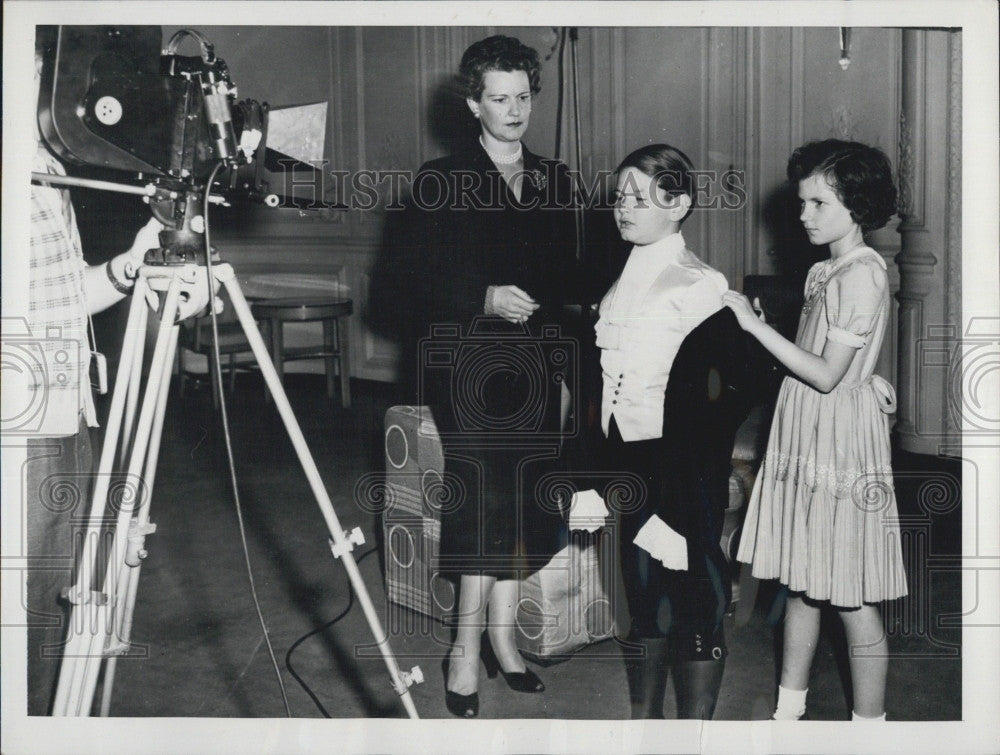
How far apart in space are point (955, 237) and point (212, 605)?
1.93 meters

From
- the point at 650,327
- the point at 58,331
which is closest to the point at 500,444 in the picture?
the point at 650,327

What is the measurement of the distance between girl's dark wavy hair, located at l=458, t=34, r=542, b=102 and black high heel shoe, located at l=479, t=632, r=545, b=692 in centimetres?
129

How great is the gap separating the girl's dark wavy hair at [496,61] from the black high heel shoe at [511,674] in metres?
1.29

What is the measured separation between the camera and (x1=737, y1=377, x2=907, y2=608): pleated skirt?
229cm

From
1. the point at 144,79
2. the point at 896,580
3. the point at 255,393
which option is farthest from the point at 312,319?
the point at 896,580

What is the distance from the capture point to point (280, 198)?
7.76 ft

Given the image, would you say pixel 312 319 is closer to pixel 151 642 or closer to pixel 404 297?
pixel 404 297

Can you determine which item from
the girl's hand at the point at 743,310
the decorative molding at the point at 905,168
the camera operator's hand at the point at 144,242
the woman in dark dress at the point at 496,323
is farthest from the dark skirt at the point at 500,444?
the decorative molding at the point at 905,168

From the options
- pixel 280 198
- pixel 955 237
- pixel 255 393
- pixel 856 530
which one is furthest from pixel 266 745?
pixel 955 237

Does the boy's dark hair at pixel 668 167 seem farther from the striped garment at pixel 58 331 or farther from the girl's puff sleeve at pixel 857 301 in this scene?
the striped garment at pixel 58 331

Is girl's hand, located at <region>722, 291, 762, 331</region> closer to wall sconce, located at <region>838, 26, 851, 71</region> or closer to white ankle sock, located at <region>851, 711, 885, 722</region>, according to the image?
wall sconce, located at <region>838, 26, 851, 71</region>

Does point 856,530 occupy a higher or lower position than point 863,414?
lower

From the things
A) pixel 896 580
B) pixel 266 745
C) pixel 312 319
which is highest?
pixel 312 319

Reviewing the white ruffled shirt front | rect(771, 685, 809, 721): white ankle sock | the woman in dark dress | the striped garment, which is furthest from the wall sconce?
the striped garment
